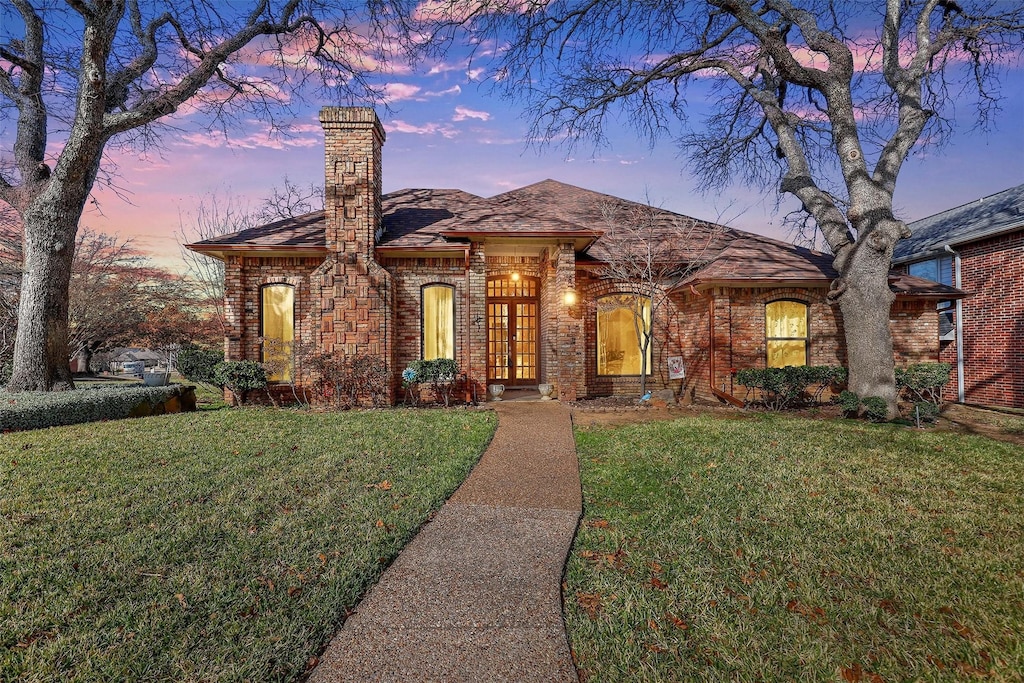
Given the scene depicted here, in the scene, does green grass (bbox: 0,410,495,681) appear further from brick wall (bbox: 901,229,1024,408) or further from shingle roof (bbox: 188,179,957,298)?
brick wall (bbox: 901,229,1024,408)

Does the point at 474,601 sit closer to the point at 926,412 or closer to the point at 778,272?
the point at 926,412

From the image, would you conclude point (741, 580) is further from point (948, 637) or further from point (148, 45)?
point (148, 45)

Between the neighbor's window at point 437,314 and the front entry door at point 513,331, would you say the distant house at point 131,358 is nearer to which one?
the neighbor's window at point 437,314

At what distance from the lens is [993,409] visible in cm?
1109

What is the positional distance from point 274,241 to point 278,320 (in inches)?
75.6

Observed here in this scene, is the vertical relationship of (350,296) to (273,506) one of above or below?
above

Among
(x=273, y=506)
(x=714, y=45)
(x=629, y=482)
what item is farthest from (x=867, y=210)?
(x=273, y=506)

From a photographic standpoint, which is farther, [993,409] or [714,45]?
[714,45]

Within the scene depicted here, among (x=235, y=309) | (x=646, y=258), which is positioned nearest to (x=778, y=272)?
(x=646, y=258)

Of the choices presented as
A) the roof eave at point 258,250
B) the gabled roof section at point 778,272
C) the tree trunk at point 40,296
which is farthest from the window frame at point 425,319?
the tree trunk at point 40,296

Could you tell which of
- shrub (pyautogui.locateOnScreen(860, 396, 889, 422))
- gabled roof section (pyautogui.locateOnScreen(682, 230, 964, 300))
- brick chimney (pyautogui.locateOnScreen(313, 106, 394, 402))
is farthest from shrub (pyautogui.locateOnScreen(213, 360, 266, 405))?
shrub (pyautogui.locateOnScreen(860, 396, 889, 422))

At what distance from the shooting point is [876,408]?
9.01 m

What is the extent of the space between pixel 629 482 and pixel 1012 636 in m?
3.10

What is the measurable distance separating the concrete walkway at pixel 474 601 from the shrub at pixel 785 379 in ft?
22.7
